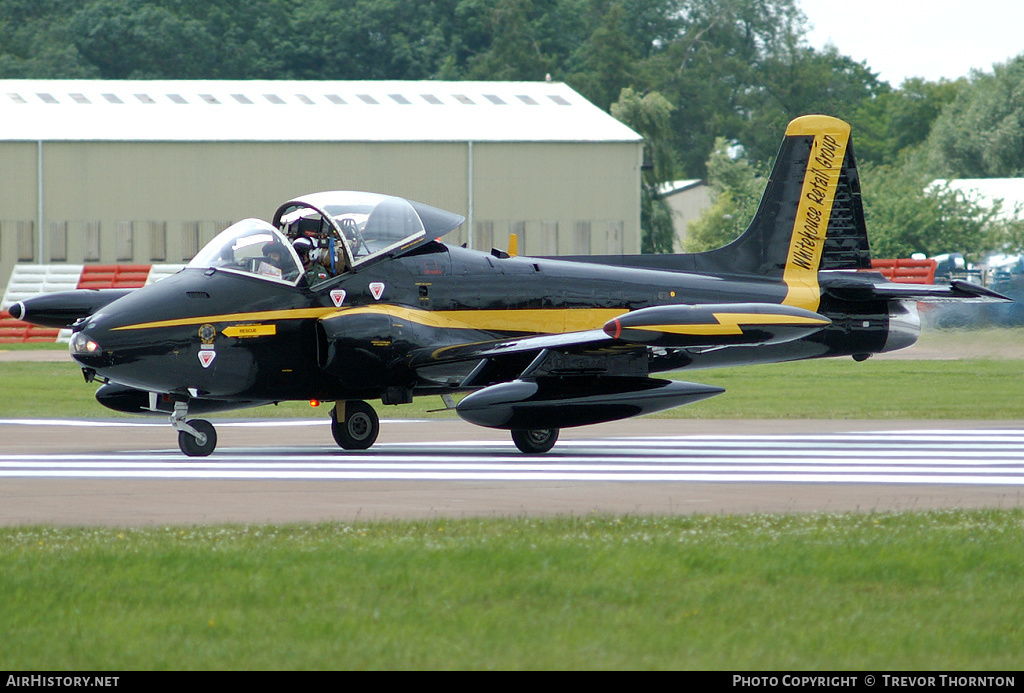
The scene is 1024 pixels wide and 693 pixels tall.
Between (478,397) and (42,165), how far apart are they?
123 feet

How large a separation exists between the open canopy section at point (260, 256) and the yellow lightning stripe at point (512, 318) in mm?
915

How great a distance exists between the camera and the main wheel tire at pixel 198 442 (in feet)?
50.6

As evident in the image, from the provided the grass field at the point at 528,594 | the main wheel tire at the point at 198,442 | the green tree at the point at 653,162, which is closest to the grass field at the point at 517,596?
the grass field at the point at 528,594

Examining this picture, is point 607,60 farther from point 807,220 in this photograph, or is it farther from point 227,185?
point 807,220

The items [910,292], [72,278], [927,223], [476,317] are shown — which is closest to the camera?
[476,317]

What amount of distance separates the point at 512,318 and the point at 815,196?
4.84m

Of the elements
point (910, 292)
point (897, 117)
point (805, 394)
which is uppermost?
point (897, 117)

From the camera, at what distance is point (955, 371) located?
3103 centimetres

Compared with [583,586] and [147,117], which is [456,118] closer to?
[147,117]

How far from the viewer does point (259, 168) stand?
163 feet

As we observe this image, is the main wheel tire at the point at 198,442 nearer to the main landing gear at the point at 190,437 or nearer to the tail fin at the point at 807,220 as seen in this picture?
the main landing gear at the point at 190,437

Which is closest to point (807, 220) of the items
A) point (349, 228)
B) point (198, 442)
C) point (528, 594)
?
point (349, 228)

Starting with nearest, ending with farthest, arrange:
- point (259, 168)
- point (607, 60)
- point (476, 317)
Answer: point (476, 317) < point (259, 168) < point (607, 60)

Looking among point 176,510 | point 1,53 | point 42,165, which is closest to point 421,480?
point 176,510
